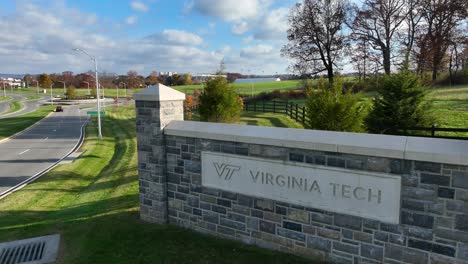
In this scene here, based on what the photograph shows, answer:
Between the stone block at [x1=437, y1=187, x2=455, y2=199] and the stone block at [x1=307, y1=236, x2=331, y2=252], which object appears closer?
the stone block at [x1=437, y1=187, x2=455, y2=199]

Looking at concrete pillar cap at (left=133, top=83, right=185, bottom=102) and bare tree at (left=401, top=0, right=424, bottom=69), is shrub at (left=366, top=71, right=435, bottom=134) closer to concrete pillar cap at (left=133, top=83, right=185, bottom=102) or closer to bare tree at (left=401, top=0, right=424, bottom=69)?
concrete pillar cap at (left=133, top=83, right=185, bottom=102)

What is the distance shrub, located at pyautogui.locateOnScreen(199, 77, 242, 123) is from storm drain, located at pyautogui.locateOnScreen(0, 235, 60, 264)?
14.6m

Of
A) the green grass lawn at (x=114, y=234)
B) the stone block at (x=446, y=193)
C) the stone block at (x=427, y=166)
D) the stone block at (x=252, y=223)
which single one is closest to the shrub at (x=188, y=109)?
the green grass lawn at (x=114, y=234)

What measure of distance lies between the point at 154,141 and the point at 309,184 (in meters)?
2.83

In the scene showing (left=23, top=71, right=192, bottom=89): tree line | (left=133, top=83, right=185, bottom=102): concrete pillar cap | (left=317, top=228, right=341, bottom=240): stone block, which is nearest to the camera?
(left=317, top=228, right=341, bottom=240): stone block

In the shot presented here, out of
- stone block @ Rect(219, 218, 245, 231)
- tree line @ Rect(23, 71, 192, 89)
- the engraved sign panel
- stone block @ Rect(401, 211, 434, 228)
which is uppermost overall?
tree line @ Rect(23, 71, 192, 89)

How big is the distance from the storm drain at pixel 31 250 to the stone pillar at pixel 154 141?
5.14ft

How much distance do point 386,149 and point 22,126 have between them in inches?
1686

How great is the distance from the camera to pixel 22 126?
38969mm

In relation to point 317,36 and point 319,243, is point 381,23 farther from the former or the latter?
point 319,243

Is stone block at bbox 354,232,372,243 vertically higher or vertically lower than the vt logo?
lower

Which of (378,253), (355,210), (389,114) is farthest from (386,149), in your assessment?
(389,114)

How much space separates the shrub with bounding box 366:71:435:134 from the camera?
479 inches

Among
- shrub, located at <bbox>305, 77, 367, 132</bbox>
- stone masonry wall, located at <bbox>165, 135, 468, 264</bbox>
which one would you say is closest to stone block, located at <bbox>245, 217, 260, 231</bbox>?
stone masonry wall, located at <bbox>165, 135, 468, 264</bbox>
